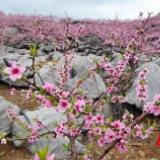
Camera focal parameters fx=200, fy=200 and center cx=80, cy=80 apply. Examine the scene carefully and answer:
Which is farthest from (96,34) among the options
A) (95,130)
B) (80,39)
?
(95,130)

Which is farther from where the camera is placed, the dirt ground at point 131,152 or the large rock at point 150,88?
the large rock at point 150,88

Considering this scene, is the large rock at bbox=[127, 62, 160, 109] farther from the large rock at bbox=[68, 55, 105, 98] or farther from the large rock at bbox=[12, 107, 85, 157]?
the large rock at bbox=[12, 107, 85, 157]

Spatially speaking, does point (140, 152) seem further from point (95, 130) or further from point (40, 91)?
point (40, 91)

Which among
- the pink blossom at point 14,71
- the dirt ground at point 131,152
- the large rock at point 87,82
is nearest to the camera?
the pink blossom at point 14,71

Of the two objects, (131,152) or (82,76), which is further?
(82,76)

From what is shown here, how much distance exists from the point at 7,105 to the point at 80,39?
11.0 meters

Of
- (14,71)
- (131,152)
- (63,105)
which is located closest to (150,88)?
(131,152)

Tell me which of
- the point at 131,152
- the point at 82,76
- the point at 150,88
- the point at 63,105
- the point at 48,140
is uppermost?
the point at 63,105

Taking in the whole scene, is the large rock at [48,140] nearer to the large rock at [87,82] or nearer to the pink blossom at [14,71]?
the large rock at [87,82]

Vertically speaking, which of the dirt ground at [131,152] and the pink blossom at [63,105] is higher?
the pink blossom at [63,105]

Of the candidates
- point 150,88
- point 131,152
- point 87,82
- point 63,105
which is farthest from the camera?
point 87,82

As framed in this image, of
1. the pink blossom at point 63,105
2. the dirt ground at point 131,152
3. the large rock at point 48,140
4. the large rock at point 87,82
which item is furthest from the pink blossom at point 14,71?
the large rock at point 87,82

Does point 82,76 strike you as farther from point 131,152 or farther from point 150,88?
point 131,152

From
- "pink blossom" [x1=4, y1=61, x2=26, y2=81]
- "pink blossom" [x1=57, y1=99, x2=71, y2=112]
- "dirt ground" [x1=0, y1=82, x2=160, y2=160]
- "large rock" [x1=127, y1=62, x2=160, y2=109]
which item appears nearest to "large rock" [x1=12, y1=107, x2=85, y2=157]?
"dirt ground" [x1=0, y1=82, x2=160, y2=160]
